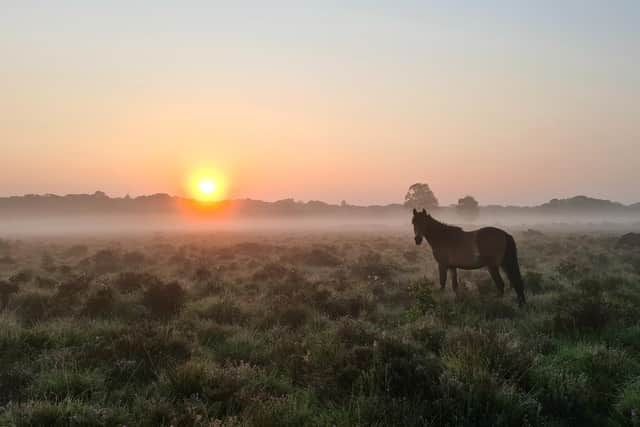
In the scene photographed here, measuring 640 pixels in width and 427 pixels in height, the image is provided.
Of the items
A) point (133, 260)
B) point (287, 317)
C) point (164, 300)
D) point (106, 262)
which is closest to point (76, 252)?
point (133, 260)

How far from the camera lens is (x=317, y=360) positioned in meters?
5.39

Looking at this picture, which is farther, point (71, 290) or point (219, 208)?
point (219, 208)

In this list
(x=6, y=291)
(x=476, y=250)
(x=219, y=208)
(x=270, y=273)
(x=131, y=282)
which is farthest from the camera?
(x=219, y=208)

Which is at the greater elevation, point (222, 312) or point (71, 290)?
point (71, 290)

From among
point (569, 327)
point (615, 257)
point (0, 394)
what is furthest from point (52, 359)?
point (615, 257)

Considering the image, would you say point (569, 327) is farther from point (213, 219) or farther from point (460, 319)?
point (213, 219)

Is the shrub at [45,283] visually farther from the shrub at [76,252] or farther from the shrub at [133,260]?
the shrub at [76,252]

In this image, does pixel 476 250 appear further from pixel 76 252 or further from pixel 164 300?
pixel 76 252

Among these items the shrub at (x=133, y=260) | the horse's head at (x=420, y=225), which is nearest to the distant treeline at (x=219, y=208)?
the shrub at (x=133, y=260)

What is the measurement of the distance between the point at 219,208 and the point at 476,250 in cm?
19445

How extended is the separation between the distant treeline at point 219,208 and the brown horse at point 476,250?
155696 mm

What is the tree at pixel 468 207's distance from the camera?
116m

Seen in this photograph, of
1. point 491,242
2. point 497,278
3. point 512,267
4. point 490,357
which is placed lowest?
point 490,357

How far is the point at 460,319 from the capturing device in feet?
26.1
